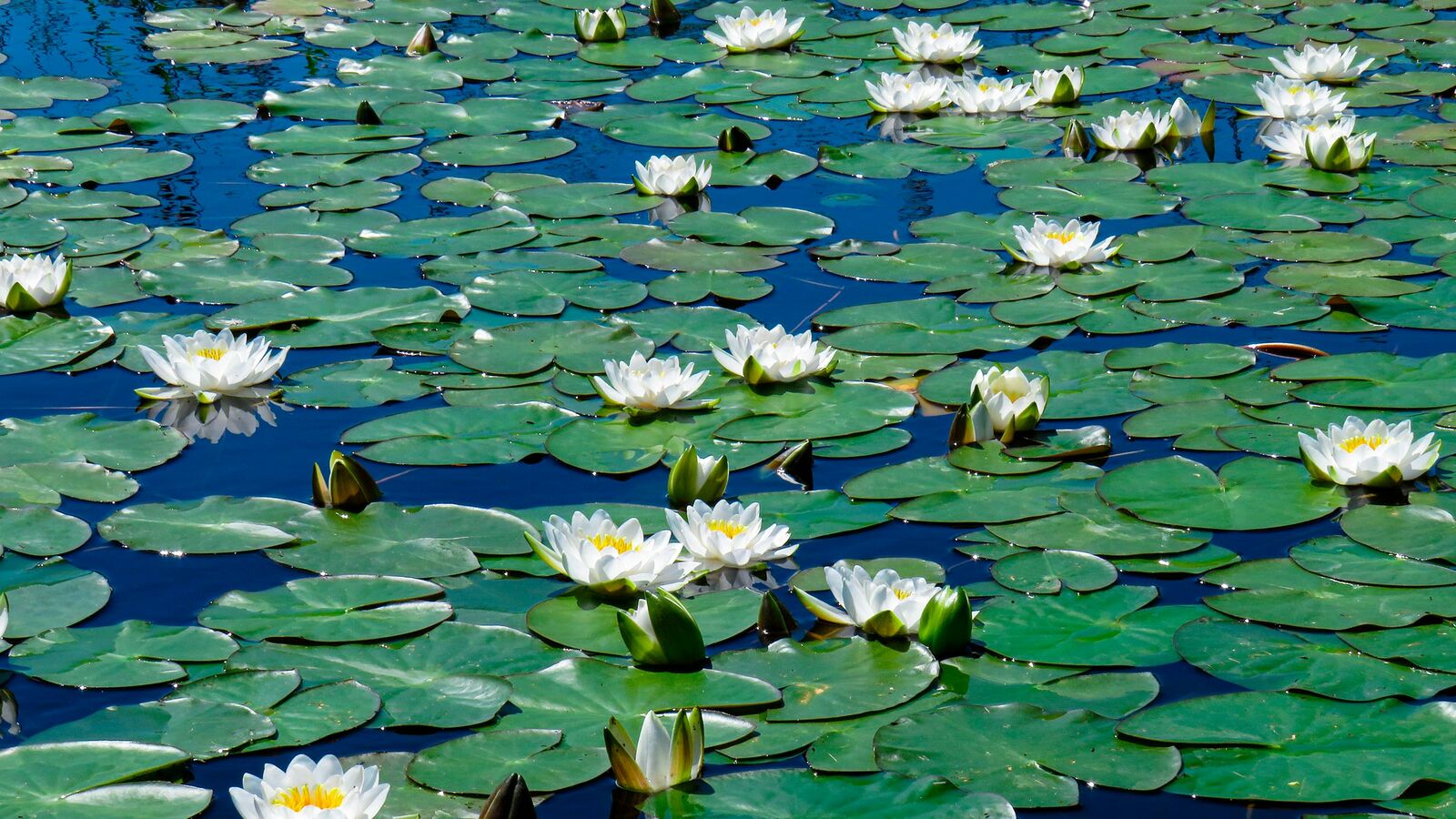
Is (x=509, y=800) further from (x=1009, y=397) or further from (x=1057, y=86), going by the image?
(x=1057, y=86)

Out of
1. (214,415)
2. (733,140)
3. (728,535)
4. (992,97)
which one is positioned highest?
(992,97)

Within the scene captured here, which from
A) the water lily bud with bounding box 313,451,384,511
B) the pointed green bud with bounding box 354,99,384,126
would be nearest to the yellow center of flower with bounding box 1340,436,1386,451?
the water lily bud with bounding box 313,451,384,511

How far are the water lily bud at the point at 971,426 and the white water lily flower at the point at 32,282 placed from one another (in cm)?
293

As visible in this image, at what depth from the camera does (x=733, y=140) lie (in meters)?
6.33

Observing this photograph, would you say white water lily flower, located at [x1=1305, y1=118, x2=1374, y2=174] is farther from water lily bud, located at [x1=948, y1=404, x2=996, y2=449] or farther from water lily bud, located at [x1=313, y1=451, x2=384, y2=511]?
water lily bud, located at [x1=313, y1=451, x2=384, y2=511]

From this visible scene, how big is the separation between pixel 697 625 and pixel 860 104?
4.54 meters

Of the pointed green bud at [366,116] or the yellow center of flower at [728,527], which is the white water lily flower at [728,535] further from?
the pointed green bud at [366,116]

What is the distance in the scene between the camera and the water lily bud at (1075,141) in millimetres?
6223

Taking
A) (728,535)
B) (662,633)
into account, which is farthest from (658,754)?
(728,535)

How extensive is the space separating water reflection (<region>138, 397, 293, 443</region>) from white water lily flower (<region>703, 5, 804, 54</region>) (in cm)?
438

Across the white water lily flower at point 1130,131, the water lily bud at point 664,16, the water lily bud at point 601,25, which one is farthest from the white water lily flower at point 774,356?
the water lily bud at point 664,16

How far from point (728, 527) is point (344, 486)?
961 mm

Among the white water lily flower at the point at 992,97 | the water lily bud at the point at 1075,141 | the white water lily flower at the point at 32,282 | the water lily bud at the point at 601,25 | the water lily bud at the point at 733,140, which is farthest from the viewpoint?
the water lily bud at the point at 601,25

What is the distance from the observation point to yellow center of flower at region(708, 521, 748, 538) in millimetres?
3279
